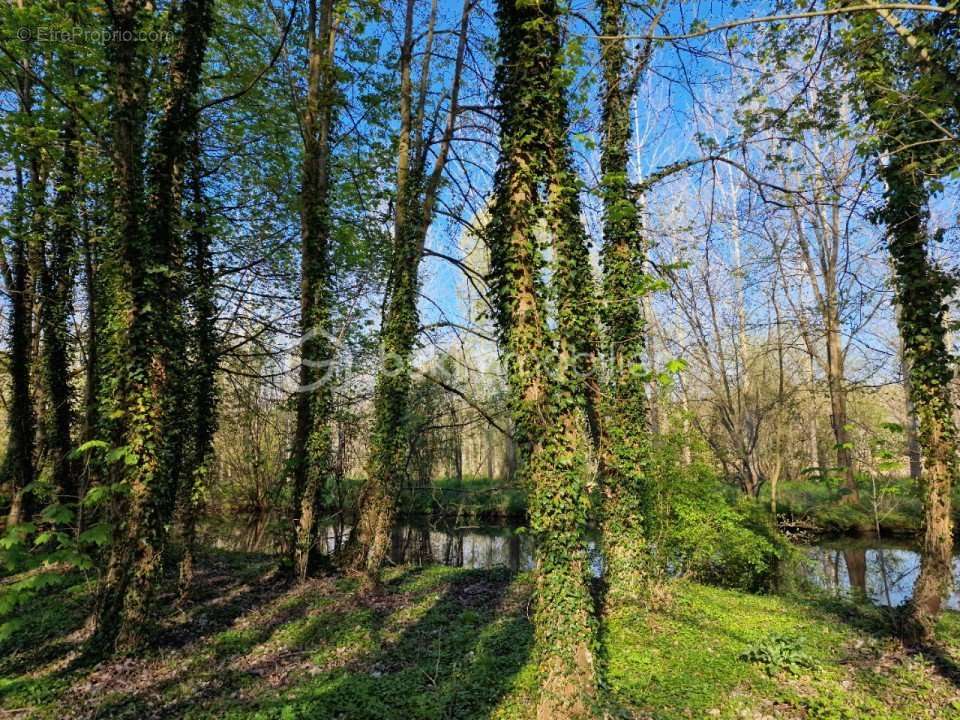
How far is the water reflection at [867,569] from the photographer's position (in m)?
10.2

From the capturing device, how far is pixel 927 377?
6039 mm

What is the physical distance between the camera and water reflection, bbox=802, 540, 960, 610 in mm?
10234

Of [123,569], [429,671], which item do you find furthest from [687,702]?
[123,569]

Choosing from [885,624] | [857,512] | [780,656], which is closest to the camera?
[780,656]

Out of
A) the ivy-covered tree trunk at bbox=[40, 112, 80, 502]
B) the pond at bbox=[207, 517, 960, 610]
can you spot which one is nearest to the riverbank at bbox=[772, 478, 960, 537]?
the pond at bbox=[207, 517, 960, 610]

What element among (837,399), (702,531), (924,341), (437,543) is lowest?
(437,543)

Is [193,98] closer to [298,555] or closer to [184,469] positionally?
[184,469]

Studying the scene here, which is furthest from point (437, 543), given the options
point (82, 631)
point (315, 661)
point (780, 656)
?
point (780, 656)

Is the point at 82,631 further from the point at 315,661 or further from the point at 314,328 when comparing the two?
the point at 314,328

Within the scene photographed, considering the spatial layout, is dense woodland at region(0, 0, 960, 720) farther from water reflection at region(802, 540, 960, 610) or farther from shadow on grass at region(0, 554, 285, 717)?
water reflection at region(802, 540, 960, 610)

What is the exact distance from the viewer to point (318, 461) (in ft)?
28.1

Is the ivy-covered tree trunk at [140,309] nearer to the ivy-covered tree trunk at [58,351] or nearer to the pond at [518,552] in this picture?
the pond at [518,552]

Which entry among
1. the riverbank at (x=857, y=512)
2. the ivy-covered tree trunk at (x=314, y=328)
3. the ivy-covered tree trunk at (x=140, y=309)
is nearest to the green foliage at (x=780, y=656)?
the ivy-covered tree trunk at (x=314, y=328)

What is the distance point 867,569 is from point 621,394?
32.2ft
